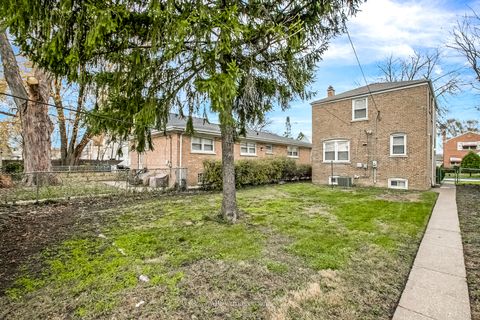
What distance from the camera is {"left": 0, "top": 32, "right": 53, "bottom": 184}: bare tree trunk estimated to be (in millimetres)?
11414

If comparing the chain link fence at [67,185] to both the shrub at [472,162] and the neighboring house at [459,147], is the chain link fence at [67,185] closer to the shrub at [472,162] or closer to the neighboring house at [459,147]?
the shrub at [472,162]

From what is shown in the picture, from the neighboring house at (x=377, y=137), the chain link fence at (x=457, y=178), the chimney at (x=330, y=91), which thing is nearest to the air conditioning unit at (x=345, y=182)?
the neighboring house at (x=377, y=137)

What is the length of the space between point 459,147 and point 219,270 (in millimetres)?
50749

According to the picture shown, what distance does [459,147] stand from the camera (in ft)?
131

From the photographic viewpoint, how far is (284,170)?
16.8 m

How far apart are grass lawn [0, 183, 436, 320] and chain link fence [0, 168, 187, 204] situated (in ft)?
13.7

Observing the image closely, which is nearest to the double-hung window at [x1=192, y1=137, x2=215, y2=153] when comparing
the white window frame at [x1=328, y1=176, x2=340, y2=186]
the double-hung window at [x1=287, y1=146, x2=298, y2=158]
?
the white window frame at [x1=328, y1=176, x2=340, y2=186]

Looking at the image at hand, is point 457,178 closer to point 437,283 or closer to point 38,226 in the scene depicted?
point 437,283

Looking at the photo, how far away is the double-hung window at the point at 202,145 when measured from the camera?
1418cm

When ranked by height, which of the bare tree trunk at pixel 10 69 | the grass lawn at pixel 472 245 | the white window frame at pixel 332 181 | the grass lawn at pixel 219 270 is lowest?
the grass lawn at pixel 472 245

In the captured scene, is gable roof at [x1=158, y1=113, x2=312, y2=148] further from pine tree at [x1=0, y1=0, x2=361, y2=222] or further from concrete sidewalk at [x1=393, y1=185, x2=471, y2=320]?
concrete sidewalk at [x1=393, y1=185, x2=471, y2=320]

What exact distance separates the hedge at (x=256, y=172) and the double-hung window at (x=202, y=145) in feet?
6.66

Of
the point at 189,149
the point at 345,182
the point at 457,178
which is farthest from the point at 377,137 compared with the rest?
the point at 189,149

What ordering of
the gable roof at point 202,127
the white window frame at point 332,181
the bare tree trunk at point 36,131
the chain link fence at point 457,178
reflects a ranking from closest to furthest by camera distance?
1. the bare tree trunk at point 36,131
2. the gable roof at point 202,127
3. the white window frame at point 332,181
4. the chain link fence at point 457,178
